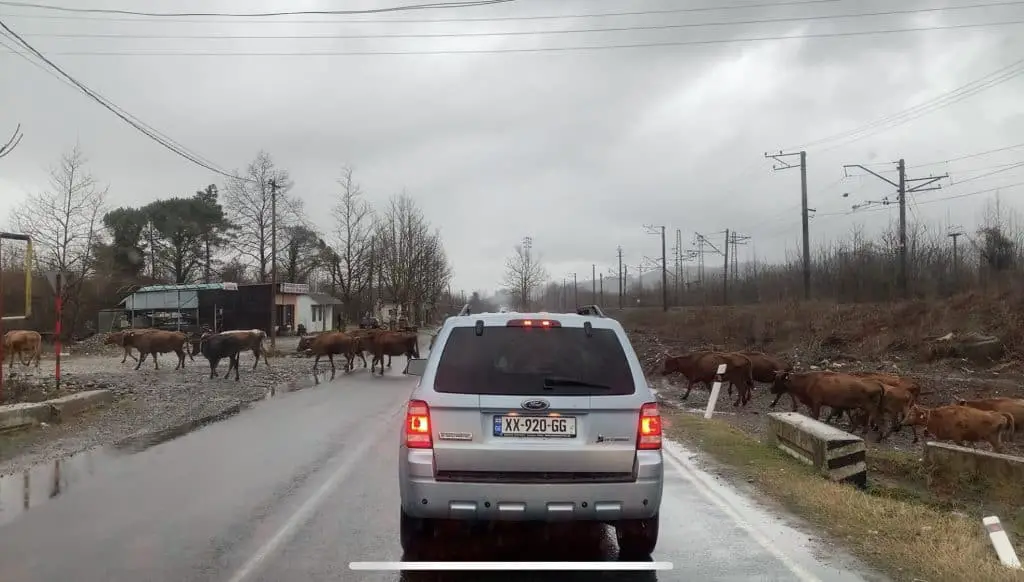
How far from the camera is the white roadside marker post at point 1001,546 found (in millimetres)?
5273

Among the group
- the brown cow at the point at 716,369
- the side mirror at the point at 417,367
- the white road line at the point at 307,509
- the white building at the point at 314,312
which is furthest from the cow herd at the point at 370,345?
the white building at the point at 314,312

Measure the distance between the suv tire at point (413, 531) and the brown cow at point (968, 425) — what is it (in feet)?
30.7

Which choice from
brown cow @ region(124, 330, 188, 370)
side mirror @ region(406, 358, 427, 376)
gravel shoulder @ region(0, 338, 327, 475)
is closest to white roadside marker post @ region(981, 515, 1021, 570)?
side mirror @ region(406, 358, 427, 376)

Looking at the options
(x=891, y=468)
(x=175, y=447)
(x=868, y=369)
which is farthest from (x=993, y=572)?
(x=868, y=369)

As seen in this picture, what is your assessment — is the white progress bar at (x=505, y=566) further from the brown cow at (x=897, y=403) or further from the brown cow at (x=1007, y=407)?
the brown cow at (x=897, y=403)

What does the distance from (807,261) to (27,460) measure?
4017 centimetres

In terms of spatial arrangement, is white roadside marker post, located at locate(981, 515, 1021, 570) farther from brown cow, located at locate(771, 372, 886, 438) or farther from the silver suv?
brown cow, located at locate(771, 372, 886, 438)

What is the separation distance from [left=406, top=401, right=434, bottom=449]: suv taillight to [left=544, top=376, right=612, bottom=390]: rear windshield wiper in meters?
0.85

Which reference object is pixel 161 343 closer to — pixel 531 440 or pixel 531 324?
pixel 531 324

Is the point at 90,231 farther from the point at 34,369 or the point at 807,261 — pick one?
the point at 807,261

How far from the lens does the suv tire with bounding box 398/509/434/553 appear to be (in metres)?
5.46

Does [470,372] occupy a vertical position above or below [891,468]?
above

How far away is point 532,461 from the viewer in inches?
194

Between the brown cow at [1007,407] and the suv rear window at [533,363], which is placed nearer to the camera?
the suv rear window at [533,363]
